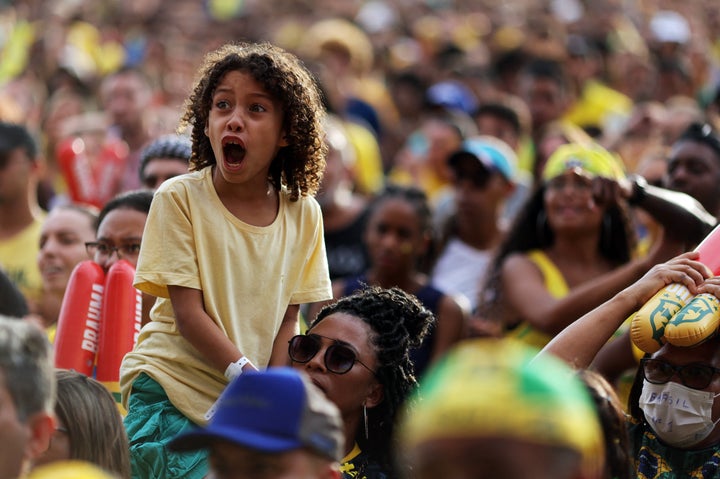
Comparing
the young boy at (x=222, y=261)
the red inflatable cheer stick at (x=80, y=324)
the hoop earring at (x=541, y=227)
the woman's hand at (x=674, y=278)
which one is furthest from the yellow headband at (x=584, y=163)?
the red inflatable cheer stick at (x=80, y=324)

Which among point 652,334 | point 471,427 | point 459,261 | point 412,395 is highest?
point 471,427

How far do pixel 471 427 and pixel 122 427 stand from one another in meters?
1.93

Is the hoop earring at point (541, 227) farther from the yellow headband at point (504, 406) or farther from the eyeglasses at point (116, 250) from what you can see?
the yellow headband at point (504, 406)

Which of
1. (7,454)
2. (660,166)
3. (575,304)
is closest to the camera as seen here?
(7,454)

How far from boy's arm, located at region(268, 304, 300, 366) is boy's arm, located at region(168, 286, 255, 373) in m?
0.23

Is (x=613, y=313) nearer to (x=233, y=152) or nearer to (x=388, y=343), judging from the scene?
(x=388, y=343)

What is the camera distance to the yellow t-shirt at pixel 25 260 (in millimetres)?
7441

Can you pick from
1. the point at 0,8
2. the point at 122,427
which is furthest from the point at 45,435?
the point at 0,8

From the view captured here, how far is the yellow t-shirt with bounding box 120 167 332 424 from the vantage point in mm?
4535

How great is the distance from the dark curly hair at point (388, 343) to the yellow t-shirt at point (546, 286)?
1.85 meters

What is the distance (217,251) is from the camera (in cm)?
457

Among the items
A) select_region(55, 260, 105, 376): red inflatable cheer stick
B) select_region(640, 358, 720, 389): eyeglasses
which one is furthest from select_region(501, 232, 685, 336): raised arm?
select_region(55, 260, 105, 376): red inflatable cheer stick

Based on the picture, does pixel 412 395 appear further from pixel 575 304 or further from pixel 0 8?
pixel 0 8

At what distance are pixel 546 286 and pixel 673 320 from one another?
255 centimetres
